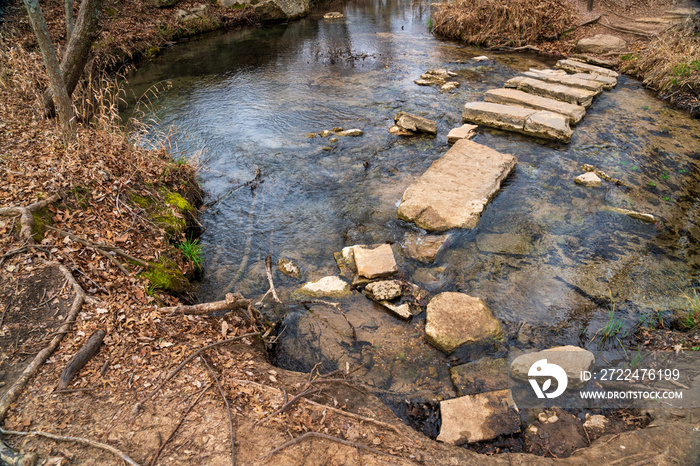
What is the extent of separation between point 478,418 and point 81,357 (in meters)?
2.86

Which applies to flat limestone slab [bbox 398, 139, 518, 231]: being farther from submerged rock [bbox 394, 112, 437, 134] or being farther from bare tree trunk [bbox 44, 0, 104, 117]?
bare tree trunk [bbox 44, 0, 104, 117]

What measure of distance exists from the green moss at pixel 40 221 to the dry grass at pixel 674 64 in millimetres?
10188

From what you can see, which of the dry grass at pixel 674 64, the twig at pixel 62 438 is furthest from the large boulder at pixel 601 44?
the twig at pixel 62 438

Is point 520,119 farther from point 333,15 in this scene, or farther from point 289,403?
point 333,15

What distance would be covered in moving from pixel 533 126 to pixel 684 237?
2.91 metres

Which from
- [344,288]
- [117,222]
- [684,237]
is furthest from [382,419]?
[684,237]

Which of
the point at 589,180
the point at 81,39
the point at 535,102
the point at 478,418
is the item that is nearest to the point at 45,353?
the point at 478,418

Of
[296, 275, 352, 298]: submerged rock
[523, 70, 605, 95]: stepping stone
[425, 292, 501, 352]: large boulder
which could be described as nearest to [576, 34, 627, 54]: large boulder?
[523, 70, 605, 95]: stepping stone

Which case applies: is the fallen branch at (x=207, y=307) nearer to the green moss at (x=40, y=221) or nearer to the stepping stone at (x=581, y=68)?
the green moss at (x=40, y=221)

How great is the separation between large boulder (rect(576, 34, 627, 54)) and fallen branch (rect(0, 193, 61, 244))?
12131mm

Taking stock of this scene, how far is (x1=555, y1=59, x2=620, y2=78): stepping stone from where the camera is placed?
887cm

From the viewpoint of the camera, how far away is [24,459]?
6.93 ft

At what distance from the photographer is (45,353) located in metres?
2.70

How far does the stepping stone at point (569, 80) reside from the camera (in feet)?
26.3
